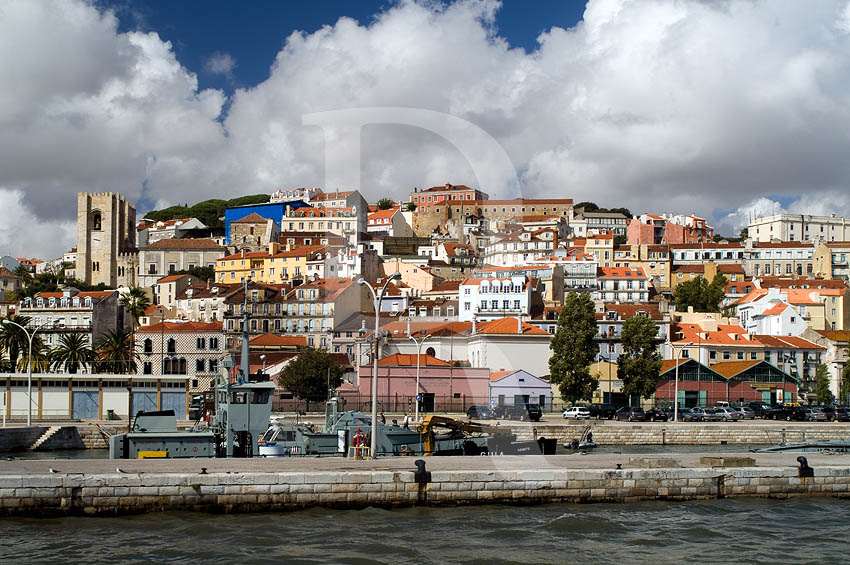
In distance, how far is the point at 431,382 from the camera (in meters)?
60.6

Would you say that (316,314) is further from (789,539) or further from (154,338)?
(789,539)

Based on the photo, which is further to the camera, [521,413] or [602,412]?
[602,412]

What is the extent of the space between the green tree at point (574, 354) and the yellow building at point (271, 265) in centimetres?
5284

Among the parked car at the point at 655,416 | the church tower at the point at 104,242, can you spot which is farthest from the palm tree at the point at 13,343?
the church tower at the point at 104,242

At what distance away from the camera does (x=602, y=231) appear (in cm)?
15162

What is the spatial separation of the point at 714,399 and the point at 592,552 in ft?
150

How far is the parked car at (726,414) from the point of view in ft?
174

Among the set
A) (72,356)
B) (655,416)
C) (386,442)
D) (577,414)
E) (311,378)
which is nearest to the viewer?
(386,442)

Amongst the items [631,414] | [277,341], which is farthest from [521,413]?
[277,341]

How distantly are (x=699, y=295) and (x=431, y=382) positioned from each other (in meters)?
48.6

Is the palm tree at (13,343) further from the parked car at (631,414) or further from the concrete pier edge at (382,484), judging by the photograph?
the concrete pier edge at (382,484)

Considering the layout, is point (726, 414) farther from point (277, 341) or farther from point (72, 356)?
point (72, 356)

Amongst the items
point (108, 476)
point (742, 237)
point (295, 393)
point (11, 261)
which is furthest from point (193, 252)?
point (108, 476)

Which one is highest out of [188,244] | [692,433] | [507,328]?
[188,244]
